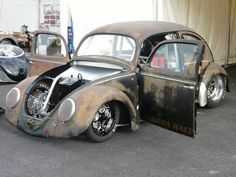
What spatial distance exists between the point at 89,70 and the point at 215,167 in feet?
8.47

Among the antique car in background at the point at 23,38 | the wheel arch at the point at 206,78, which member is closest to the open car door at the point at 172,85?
the wheel arch at the point at 206,78

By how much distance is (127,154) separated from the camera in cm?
513

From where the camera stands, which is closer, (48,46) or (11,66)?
(48,46)

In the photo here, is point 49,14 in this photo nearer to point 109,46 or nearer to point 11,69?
point 11,69

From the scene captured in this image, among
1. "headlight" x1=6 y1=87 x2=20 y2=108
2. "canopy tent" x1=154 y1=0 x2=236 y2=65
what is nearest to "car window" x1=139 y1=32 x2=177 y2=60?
"headlight" x1=6 y1=87 x2=20 y2=108

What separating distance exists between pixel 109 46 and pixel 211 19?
22.7 feet

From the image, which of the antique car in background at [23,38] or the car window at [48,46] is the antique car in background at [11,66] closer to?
the car window at [48,46]

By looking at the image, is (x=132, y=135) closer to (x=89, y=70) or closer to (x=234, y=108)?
(x=89, y=70)

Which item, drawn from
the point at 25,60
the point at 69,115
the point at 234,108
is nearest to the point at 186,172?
the point at 69,115

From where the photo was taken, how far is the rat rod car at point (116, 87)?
5215 mm

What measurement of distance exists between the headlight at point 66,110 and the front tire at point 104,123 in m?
0.37

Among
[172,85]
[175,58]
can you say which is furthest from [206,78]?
[172,85]

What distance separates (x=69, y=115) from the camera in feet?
17.0

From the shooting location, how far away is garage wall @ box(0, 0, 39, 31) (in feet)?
65.2
